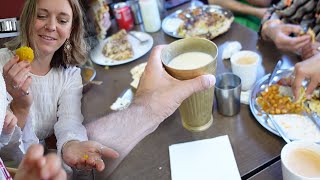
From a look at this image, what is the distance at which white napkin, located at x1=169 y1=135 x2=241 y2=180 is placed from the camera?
0.92 metres

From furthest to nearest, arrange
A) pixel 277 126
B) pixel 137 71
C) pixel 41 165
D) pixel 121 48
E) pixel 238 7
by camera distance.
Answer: pixel 238 7 → pixel 121 48 → pixel 137 71 → pixel 277 126 → pixel 41 165

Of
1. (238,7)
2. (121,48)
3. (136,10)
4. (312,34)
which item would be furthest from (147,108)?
(238,7)

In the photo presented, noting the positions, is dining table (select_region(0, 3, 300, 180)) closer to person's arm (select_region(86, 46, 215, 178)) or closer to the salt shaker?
person's arm (select_region(86, 46, 215, 178))

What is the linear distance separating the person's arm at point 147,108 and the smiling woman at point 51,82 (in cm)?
6

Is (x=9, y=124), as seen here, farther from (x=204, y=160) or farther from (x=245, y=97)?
(x=245, y=97)

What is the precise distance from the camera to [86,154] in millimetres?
962

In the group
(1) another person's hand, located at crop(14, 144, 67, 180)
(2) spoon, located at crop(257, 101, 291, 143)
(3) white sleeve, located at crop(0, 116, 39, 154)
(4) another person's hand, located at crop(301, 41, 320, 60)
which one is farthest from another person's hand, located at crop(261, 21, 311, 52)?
(1) another person's hand, located at crop(14, 144, 67, 180)

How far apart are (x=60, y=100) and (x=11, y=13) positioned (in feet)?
1.27

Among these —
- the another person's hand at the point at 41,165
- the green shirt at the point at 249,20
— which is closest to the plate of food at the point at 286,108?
the another person's hand at the point at 41,165

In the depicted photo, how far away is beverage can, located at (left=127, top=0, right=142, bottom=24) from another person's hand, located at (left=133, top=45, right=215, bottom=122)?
0.85 metres

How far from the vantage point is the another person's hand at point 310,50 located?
1288mm

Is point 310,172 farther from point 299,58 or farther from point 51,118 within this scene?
point 51,118

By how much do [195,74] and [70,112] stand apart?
1.76 feet

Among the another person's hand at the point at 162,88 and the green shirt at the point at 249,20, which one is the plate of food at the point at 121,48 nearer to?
the another person's hand at the point at 162,88
